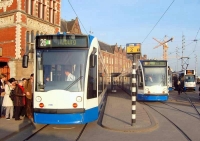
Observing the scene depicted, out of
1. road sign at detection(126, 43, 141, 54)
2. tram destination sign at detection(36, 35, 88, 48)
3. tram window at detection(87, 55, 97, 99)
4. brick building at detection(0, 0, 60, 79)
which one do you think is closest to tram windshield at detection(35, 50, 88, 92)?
tram destination sign at detection(36, 35, 88, 48)

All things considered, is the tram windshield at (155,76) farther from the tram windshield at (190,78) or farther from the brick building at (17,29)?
the tram windshield at (190,78)

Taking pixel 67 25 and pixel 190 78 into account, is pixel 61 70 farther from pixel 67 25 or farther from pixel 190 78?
pixel 67 25

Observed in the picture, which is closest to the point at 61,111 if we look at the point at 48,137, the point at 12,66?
the point at 48,137

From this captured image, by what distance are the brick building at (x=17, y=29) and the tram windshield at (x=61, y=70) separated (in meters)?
16.3

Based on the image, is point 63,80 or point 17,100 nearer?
point 63,80

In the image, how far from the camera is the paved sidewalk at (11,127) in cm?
737

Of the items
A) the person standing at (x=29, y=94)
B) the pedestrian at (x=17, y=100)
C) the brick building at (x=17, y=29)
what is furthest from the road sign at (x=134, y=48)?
the brick building at (x=17, y=29)

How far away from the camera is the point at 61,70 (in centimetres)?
791

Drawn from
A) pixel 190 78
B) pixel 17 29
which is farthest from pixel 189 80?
pixel 17 29

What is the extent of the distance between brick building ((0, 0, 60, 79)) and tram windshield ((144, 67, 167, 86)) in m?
12.9

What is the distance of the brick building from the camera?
78.9ft

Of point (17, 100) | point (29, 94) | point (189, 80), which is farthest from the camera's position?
point (189, 80)

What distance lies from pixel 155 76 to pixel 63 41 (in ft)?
33.4

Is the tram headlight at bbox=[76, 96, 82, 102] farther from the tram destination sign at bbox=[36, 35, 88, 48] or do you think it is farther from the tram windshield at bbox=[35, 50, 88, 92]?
the tram destination sign at bbox=[36, 35, 88, 48]
